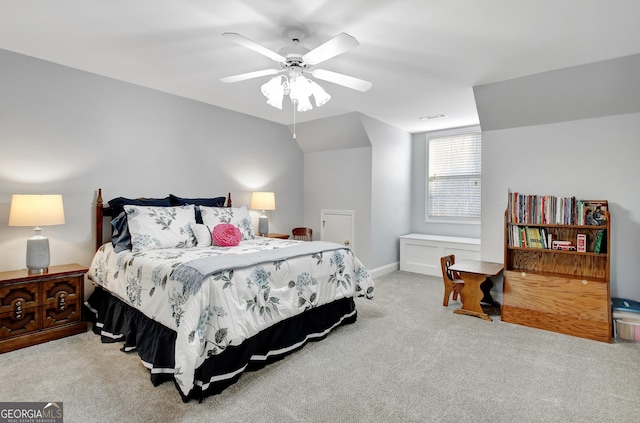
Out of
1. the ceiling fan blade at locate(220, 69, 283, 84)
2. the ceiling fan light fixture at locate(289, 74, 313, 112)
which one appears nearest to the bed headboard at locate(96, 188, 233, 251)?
the ceiling fan blade at locate(220, 69, 283, 84)

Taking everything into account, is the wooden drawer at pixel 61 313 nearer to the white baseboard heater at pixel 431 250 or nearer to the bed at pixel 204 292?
the bed at pixel 204 292

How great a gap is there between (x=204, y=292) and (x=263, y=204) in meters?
2.54

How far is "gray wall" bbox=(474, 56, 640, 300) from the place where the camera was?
2939mm

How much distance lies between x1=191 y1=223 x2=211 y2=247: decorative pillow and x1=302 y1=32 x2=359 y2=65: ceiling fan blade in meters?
1.88

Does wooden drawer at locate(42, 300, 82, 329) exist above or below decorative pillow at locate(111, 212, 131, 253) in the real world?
below

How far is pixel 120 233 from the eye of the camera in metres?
2.99

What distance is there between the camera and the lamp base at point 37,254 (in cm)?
264

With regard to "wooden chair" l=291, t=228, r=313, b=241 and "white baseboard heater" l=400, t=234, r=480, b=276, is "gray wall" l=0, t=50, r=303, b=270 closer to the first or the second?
"wooden chair" l=291, t=228, r=313, b=241

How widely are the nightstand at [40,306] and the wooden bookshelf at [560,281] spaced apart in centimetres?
391

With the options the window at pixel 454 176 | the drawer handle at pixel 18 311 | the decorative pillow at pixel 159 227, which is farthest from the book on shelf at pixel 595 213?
the drawer handle at pixel 18 311

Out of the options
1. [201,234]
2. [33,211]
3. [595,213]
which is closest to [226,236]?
[201,234]

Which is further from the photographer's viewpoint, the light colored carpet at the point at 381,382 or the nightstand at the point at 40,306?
the nightstand at the point at 40,306

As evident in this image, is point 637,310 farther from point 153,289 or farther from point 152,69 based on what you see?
point 152,69

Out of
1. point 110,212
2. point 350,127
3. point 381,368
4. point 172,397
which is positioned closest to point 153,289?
point 172,397
